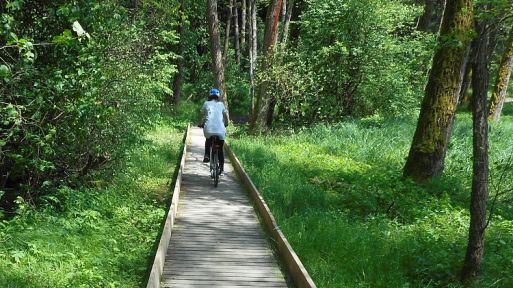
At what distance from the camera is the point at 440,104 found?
927 centimetres

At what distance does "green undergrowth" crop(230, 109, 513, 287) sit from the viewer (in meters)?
6.05

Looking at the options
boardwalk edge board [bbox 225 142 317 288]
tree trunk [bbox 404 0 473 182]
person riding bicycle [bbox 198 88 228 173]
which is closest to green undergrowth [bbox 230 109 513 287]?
boardwalk edge board [bbox 225 142 317 288]

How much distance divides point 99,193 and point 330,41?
46.2ft

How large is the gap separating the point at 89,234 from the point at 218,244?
6.41 feet

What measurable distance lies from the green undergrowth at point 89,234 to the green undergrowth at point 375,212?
7.45 feet

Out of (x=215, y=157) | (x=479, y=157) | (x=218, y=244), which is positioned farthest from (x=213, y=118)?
(x=479, y=157)

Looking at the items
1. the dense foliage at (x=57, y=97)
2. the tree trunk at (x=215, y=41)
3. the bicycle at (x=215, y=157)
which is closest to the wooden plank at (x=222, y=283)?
the dense foliage at (x=57, y=97)

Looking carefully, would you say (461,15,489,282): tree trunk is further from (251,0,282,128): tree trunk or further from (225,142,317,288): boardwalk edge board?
(251,0,282,128): tree trunk

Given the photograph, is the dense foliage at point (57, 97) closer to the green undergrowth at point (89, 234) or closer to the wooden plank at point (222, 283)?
the green undergrowth at point (89, 234)

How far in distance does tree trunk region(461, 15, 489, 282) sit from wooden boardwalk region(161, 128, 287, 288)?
2.41m

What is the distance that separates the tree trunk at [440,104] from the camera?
916cm

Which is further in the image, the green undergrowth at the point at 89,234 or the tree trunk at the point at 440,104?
the tree trunk at the point at 440,104

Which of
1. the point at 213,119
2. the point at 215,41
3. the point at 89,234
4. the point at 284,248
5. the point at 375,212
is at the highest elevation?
the point at 215,41

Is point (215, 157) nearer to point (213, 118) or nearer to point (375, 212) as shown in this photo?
point (213, 118)
